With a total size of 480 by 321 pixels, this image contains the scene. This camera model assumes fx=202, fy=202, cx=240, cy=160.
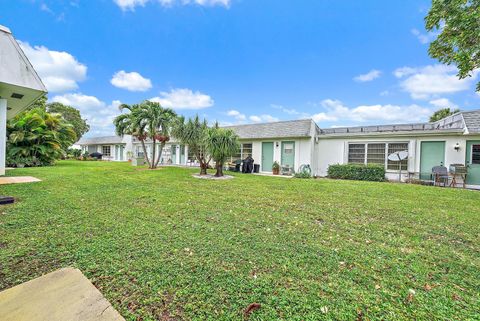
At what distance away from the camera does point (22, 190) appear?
236 inches

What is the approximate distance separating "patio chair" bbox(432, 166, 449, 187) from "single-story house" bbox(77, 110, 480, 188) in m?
0.44

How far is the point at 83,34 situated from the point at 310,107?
1827 centimetres

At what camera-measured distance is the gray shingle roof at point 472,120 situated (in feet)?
30.8

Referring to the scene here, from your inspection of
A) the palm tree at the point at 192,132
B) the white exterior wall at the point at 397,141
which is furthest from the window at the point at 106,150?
the white exterior wall at the point at 397,141

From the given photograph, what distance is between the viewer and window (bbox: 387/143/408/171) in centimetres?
1125

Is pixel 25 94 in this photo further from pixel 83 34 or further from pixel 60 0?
pixel 83 34

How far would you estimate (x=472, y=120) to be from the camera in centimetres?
985

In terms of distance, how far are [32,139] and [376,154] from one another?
72.5 ft

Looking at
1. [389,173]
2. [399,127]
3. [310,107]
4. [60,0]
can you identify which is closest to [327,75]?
[310,107]

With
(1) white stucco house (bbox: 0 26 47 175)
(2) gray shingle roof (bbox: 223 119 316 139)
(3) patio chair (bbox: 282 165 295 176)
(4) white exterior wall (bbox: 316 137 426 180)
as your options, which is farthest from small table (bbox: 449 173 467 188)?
(1) white stucco house (bbox: 0 26 47 175)

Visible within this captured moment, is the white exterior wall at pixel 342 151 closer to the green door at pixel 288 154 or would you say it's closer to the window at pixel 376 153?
the window at pixel 376 153

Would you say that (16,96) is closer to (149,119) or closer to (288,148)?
(149,119)

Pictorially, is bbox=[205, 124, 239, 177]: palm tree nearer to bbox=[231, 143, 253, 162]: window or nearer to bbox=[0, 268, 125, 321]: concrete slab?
bbox=[231, 143, 253, 162]: window

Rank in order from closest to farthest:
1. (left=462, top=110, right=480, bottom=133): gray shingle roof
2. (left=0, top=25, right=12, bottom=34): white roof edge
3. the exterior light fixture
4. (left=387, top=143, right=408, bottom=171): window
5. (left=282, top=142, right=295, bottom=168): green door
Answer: (left=0, top=25, right=12, bottom=34): white roof edge
the exterior light fixture
(left=462, top=110, right=480, bottom=133): gray shingle roof
(left=387, top=143, right=408, bottom=171): window
(left=282, top=142, right=295, bottom=168): green door
